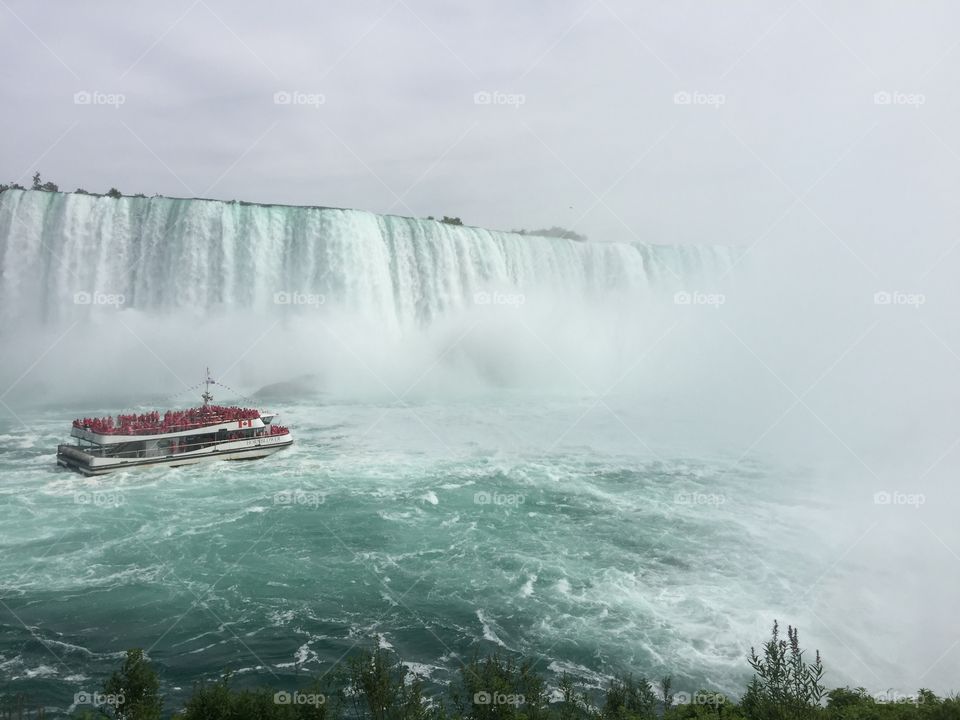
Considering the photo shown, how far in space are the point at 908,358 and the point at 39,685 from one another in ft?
136

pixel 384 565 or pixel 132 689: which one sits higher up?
pixel 384 565

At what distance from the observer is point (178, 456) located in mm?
29078

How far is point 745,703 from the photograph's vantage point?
11531 mm

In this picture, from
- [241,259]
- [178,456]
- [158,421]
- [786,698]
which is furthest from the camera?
[241,259]

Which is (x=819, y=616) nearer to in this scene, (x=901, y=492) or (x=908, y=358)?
(x=901, y=492)

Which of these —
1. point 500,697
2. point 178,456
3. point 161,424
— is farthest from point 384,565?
point 161,424

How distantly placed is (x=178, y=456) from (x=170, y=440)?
845 millimetres

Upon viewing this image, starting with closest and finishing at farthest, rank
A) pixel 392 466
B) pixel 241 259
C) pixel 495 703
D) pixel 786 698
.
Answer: pixel 786 698 → pixel 495 703 → pixel 392 466 → pixel 241 259

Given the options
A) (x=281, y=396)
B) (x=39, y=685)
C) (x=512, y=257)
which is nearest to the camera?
(x=39, y=685)

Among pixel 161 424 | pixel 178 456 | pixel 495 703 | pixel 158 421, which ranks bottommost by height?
pixel 495 703

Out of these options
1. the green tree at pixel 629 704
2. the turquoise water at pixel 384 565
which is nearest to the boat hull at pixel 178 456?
the turquoise water at pixel 384 565

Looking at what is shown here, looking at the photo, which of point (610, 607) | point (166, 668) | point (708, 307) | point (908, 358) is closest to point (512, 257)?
point (708, 307)

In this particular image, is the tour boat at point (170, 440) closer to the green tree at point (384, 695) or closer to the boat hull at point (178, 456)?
the boat hull at point (178, 456)

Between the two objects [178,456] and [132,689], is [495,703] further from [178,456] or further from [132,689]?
[178,456]
